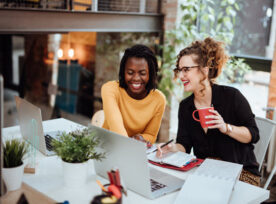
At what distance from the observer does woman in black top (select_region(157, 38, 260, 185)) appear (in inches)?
83.7

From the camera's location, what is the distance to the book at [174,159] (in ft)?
6.06

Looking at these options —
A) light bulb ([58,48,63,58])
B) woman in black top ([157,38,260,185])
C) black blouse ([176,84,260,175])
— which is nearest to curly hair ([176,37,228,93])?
woman in black top ([157,38,260,185])

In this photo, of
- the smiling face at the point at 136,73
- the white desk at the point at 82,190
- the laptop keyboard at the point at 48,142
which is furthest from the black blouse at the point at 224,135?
the laptop keyboard at the point at 48,142

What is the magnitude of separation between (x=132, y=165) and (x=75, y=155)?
25 cm

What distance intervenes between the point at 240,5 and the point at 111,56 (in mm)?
1738

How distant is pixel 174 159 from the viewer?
6.23 ft

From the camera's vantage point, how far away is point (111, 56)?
464 cm

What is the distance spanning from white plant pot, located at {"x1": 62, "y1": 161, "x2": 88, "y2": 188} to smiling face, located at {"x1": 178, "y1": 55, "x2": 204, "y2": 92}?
927mm

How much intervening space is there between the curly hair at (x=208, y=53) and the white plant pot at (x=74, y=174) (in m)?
1.00

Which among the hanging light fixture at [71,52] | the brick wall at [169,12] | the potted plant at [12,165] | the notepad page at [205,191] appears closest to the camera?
the notepad page at [205,191]

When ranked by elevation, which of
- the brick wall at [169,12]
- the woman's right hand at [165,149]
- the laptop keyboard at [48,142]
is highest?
the brick wall at [169,12]

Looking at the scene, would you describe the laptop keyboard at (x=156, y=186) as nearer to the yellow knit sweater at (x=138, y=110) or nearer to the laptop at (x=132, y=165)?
the laptop at (x=132, y=165)

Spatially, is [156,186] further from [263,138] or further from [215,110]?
[263,138]

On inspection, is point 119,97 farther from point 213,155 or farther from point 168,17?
point 168,17
